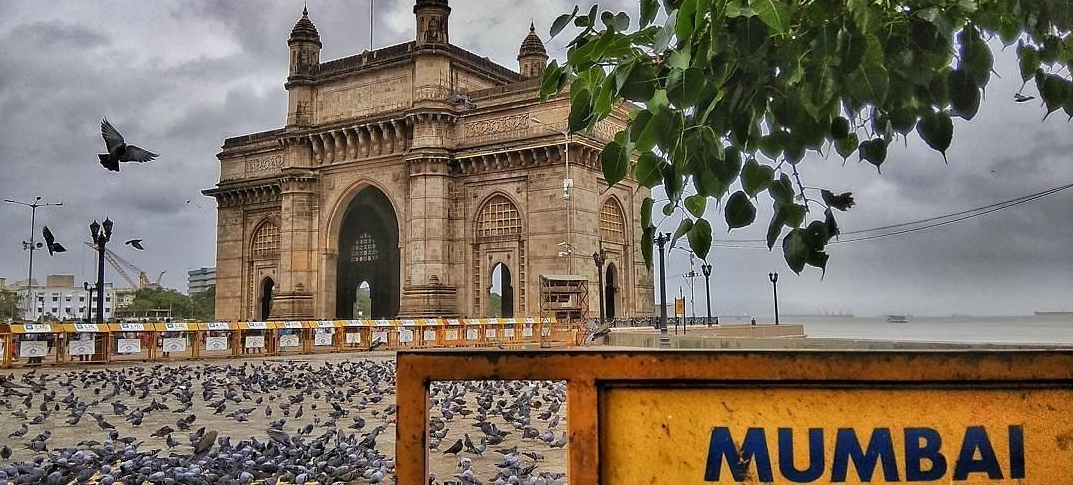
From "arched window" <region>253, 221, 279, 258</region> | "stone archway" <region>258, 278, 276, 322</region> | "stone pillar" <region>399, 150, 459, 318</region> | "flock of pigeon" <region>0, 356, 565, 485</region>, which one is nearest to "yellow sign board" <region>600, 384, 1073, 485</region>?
"flock of pigeon" <region>0, 356, 565, 485</region>

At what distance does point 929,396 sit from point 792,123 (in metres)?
0.77

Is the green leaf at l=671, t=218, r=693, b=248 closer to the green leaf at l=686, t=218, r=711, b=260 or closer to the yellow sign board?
the green leaf at l=686, t=218, r=711, b=260

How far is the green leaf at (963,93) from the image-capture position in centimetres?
197

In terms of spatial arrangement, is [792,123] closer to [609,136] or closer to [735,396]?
[735,396]

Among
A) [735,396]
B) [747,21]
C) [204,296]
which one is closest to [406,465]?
[735,396]

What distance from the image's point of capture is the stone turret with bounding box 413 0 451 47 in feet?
114

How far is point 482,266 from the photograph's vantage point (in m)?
34.5

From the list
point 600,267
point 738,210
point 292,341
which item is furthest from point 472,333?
point 738,210

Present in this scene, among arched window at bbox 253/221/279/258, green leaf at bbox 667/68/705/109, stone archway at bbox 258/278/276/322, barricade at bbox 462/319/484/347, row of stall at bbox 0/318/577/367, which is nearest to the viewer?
green leaf at bbox 667/68/705/109

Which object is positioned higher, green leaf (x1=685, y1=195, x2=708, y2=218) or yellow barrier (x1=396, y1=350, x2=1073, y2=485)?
green leaf (x1=685, y1=195, x2=708, y2=218)

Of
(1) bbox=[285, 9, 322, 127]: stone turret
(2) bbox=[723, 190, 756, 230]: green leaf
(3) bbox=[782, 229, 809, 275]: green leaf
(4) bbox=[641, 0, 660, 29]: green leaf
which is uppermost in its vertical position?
(1) bbox=[285, 9, 322, 127]: stone turret

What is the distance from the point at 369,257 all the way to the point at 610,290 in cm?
1304

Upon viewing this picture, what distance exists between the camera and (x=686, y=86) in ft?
5.77

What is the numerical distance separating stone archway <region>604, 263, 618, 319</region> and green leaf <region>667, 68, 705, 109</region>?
33.0m
